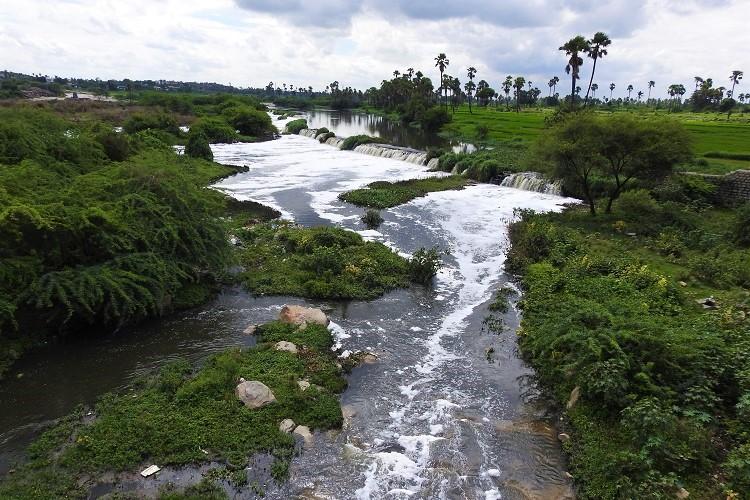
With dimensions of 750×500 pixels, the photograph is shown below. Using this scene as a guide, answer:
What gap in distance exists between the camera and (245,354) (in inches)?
559

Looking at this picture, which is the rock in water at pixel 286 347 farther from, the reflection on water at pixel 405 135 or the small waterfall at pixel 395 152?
the reflection on water at pixel 405 135

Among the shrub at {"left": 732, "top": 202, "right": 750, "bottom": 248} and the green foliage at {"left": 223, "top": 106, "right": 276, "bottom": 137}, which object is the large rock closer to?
the shrub at {"left": 732, "top": 202, "right": 750, "bottom": 248}

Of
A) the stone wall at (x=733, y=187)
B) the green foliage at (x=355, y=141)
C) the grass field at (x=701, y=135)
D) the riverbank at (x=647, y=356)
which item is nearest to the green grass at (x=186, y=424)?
the riverbank at (x=647, y=356)

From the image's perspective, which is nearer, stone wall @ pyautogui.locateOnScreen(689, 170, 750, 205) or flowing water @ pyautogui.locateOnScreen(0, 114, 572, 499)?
flowing water @ pyautogui.locateOnScreen(0, 114, 572, 499)

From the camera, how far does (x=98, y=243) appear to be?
51.4 ft

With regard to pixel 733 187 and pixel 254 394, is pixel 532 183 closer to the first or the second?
pixel 733 187

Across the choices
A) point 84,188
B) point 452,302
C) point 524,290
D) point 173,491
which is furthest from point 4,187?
point 524,290

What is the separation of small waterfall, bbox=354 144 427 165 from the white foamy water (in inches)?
625

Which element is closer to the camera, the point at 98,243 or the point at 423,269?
the point at 98,243

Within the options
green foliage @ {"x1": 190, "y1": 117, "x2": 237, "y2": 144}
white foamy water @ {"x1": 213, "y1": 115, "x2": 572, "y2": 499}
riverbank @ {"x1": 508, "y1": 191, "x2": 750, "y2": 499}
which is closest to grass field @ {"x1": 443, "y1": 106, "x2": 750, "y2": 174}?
riverbank @ {"x1": 508, "y1": 191, "x2": 750, "y2": 499}

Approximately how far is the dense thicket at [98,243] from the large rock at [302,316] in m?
3.82

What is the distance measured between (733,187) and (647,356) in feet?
72.3

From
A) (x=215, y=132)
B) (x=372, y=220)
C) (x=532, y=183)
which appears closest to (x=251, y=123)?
(x=215, y=132)

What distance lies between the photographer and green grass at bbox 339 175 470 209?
33.9 metres
